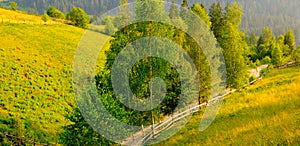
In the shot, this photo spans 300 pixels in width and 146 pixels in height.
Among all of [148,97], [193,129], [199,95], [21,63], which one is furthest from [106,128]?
[21,63]

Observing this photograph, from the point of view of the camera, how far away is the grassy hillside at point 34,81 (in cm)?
3168

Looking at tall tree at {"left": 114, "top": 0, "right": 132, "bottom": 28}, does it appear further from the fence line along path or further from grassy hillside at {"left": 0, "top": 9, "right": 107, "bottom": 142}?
grassy hillside at {"left": 0, "top": 9, "right": 107, "bottom": 142}

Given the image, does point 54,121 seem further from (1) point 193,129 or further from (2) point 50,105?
(1) point 193,129

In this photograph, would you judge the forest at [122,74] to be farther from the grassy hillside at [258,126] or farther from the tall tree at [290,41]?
the tall tree at [290,41]

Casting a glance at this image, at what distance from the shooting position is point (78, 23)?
10888cm

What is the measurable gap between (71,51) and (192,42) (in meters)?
38.9

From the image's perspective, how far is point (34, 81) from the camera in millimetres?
42938

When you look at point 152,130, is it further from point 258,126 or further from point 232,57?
point 232,57

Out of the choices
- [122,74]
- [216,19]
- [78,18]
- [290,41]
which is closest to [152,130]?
[122,74]

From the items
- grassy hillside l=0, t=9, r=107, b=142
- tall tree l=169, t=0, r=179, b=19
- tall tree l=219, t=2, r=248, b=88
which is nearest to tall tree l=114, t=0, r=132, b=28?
grassy hillside l=0, t=9, r=107, b=142

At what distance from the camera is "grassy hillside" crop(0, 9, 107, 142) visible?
31.7 metres

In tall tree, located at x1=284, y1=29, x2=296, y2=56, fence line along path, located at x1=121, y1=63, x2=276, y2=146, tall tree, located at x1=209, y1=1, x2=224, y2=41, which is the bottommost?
fence line along path, located at x1=121, y1=63, x2=276, y2=146

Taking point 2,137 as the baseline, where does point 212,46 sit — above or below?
above

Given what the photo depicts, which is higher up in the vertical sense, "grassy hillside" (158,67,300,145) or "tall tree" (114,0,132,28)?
"tall tree" (114,0,132,28)
